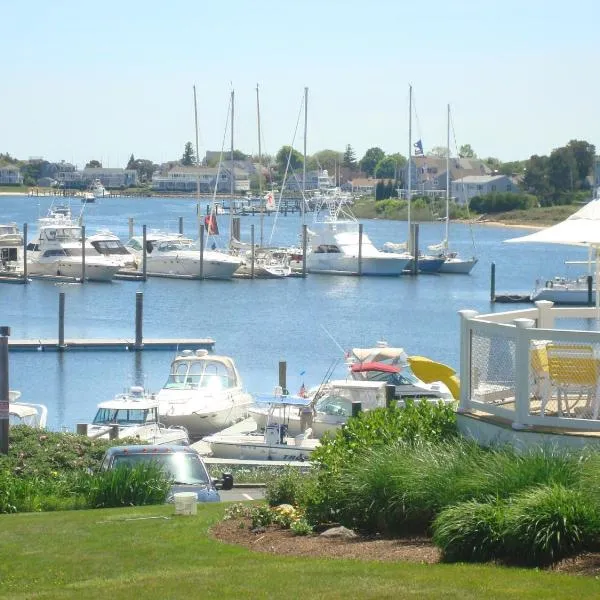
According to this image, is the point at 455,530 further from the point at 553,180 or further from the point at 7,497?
the point at 553,180

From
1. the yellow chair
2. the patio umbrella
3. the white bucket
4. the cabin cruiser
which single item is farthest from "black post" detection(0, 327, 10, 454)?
the cabin cruiser

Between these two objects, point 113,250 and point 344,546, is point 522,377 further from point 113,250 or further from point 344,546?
point 113,250

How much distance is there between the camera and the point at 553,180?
616 ft

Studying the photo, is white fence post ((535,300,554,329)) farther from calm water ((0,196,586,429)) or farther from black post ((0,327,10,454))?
calm water ((0,196,586,429))

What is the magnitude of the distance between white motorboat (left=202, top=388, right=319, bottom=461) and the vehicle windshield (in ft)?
31.4

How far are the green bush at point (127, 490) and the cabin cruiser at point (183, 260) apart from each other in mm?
76098

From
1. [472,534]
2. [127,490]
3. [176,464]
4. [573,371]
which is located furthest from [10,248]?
[472,534]

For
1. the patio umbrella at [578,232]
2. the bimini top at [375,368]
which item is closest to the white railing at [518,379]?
the patio umbrella at [578,232]

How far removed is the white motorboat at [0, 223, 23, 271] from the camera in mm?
94438

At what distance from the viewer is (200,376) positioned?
38.6 meters

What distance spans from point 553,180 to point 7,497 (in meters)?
175

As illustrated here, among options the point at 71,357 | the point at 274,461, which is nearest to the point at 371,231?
the point at 71,357

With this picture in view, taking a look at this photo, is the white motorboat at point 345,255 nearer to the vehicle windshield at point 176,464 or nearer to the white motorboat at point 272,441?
the white motorboat at point 272,441

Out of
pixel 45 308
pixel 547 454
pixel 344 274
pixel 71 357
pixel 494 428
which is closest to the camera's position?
pixel 547 454
